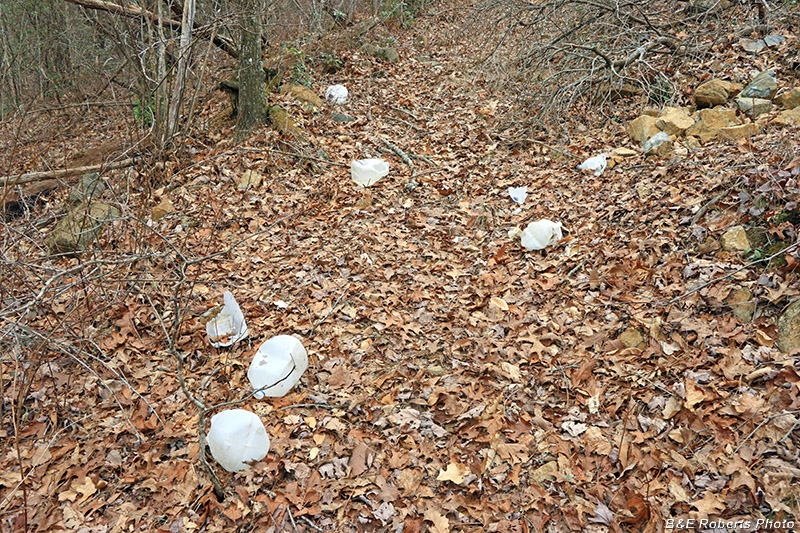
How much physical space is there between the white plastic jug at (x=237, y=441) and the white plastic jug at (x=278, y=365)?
420 millimetres

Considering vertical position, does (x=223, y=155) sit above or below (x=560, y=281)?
above

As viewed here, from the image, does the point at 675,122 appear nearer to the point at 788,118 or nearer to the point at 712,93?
the point at 712,93

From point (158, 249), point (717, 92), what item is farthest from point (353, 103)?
point (717, 92)

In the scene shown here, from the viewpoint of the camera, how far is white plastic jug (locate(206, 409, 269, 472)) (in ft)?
8.95

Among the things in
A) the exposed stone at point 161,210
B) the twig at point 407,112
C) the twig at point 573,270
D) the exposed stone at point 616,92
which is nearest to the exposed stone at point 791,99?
the exposed stone at point 616,92

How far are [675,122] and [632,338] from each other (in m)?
3.22

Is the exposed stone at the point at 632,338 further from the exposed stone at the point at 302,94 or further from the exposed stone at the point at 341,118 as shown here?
the exposed stone at the point at 302,94

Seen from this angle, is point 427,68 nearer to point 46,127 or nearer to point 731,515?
point 46,127

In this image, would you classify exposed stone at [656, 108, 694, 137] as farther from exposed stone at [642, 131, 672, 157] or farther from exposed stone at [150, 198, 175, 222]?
exposed stone at [150, 198, 175, 222]

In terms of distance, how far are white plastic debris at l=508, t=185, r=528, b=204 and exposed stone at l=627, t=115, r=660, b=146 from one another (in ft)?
4.62

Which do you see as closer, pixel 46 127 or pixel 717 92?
pixel 717 92

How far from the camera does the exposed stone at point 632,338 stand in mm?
3141

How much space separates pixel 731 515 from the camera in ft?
6.98

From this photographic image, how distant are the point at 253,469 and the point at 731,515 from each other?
2.43 meters
